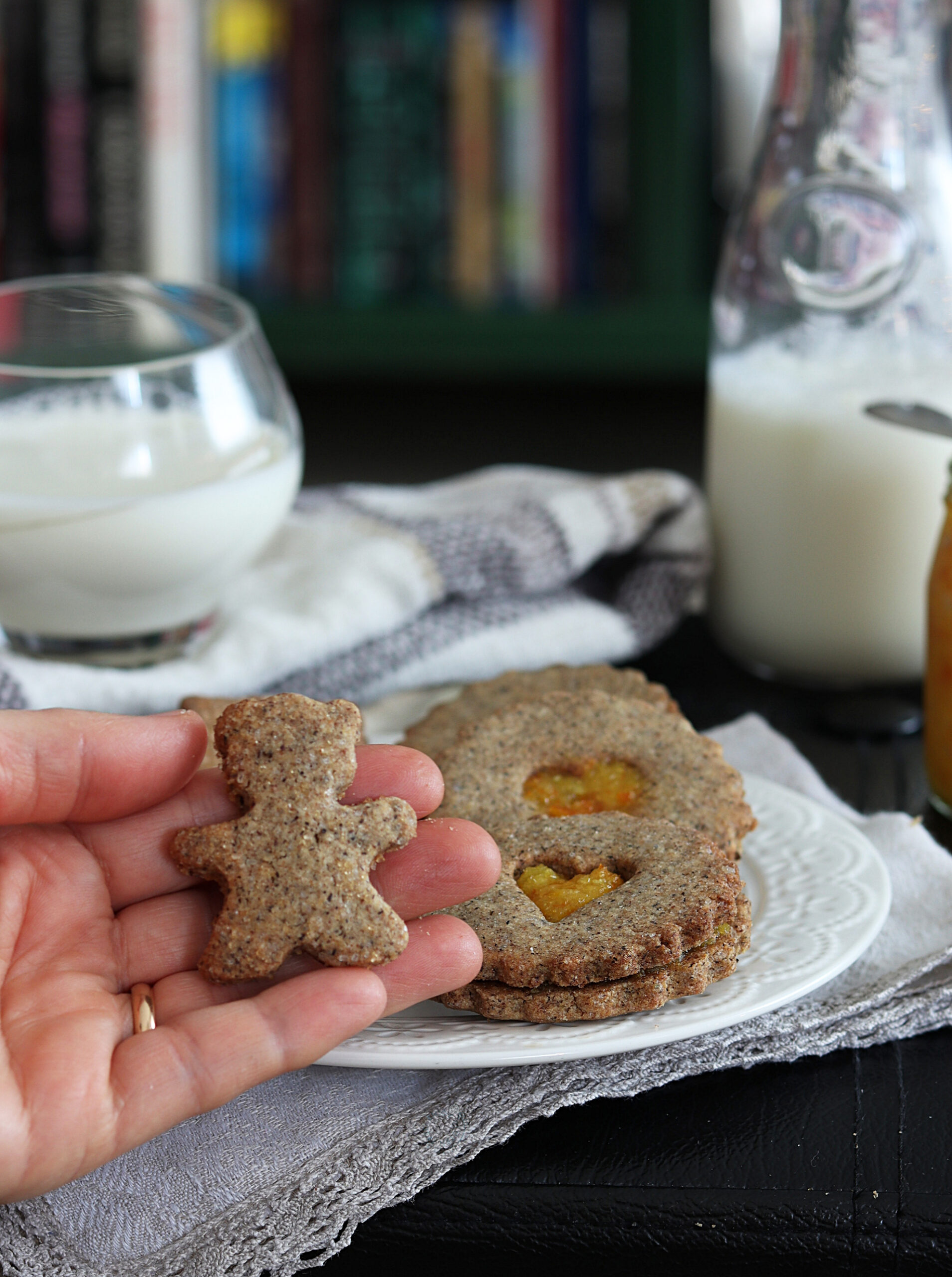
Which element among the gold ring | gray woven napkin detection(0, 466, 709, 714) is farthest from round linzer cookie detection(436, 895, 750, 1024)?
gray woven napkin detection(0, 466, 709, 714)

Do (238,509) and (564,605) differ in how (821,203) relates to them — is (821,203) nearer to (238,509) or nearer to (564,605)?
(564,605)

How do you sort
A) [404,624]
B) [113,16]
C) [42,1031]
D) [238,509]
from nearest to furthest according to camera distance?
[42,1031]
[238,509]
[404,624]
[113,16]

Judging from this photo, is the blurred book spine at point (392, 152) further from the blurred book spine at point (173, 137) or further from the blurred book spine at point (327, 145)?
the blurred book spine at point (173, 137)

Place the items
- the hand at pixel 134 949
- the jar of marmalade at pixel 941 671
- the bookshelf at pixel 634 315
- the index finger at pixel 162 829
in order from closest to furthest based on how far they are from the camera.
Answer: the hand at pixel 134 949 → the index finger at pixel 162 829 → the jar of marmalade at pixel 941 671 → the bookshelf at pixel 634 315

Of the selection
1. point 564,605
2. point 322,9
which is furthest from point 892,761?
point 322,9

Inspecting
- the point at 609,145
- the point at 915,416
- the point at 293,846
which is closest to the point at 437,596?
the point at 915,416

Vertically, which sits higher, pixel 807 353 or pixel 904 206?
pixel 904 206

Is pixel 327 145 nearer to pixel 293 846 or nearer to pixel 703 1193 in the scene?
pixel 293 846

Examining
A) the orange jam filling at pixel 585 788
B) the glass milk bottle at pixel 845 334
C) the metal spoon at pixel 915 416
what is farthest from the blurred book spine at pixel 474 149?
the orange jam filling at pixel 585 788
